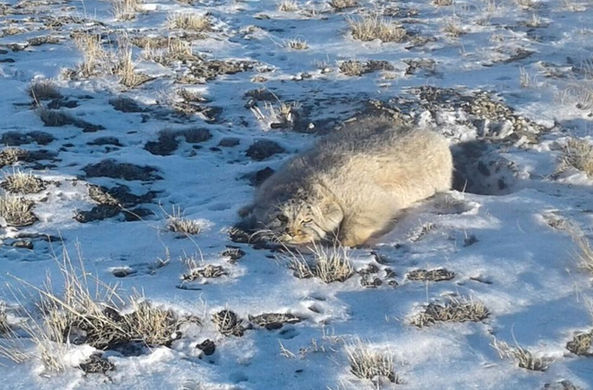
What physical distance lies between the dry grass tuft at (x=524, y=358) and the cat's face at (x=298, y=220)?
2.18m

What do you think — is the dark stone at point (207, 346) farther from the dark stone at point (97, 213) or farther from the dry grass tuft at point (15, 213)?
the dry grass tuft at point (15, 213)

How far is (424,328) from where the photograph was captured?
5.27 metres

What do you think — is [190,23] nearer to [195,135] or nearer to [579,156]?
[195,135]

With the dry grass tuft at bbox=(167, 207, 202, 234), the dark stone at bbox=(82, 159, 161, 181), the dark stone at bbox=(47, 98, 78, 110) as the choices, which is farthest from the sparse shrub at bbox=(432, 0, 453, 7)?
the dry grass tuft at bbox=(167, 207, 202, 234)

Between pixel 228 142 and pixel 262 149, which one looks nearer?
pixel 262 149

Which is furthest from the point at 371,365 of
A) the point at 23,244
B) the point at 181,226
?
the point at 23,244

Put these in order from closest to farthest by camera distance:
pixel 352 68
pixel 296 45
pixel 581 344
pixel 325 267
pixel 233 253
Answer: pixel 581 344 → pixel 325 267 → pixel 233 253 → pixel 352 68 → pixel 296 45

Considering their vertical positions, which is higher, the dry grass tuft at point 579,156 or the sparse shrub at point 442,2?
the sparse shrub at point 442,2

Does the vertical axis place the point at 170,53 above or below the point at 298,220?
above

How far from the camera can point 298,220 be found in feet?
21.8

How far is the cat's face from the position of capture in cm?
663

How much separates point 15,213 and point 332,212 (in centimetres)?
300

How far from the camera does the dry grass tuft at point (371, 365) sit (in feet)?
15.5

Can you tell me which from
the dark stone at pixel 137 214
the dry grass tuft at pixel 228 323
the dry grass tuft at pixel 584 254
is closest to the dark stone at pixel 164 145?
the dark stone at pixel 137 214
